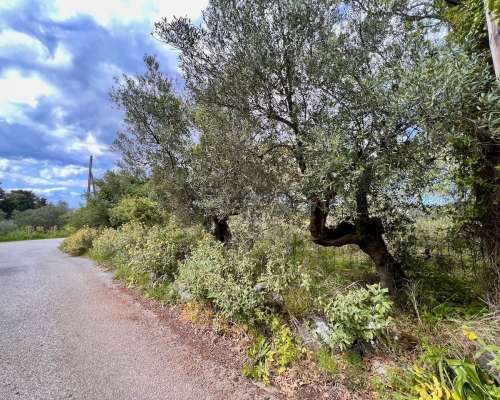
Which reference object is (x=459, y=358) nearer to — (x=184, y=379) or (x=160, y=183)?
(x=184, y=379)

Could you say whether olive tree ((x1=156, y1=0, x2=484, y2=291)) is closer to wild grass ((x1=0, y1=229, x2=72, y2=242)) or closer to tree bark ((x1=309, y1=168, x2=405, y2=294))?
tree bark ((x1=309, y1=168, x2=405, y2=294))

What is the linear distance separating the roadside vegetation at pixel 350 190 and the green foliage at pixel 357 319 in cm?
2

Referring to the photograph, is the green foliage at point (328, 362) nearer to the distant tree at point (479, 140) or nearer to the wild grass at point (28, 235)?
the distant tree at point (479, 140)

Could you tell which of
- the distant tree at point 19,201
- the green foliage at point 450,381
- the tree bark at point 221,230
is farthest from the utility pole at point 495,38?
the distant tree at point 19,201

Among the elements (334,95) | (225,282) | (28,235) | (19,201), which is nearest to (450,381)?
(225,282)

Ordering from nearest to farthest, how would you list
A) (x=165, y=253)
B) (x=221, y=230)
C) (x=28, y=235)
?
(x=165, y=253), (x=221, y=230), (x=28, y=235)

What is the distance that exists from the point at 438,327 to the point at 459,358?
20.9 inches

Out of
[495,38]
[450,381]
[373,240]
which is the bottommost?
[450,381]

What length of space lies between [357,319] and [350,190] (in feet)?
4.43

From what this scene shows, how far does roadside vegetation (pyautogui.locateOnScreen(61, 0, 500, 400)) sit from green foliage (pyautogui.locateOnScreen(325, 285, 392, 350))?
0.02m

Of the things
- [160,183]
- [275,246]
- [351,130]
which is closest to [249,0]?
[351,130]

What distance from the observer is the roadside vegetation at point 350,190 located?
7.55 ft

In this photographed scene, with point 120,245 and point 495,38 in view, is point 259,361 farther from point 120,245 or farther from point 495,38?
point 120,245

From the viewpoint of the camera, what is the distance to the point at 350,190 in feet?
9.24
